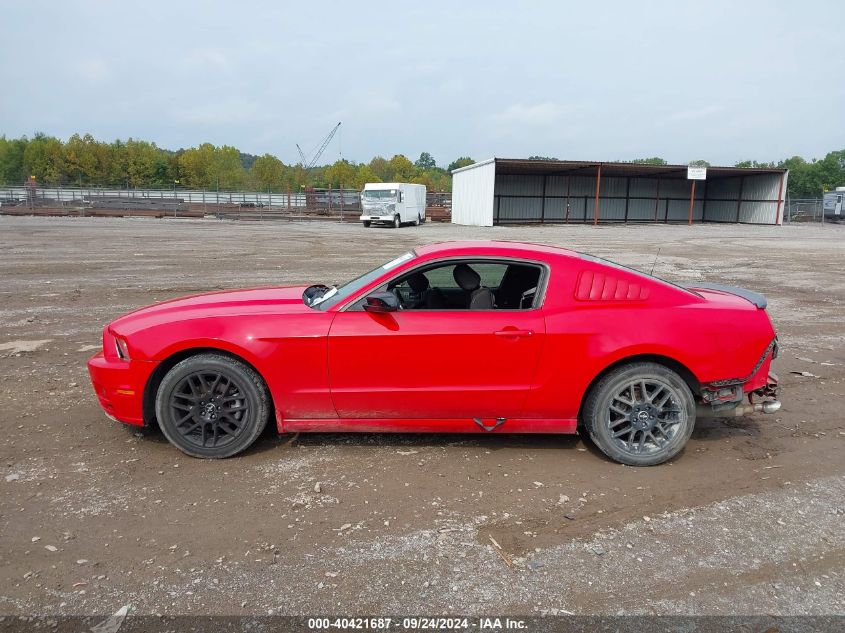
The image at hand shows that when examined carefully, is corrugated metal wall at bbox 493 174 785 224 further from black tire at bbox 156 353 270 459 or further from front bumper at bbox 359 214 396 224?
black tire at bbox 156 353 270 459

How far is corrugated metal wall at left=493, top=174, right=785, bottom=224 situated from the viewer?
157 feet

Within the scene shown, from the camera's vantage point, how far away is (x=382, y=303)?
149 inches

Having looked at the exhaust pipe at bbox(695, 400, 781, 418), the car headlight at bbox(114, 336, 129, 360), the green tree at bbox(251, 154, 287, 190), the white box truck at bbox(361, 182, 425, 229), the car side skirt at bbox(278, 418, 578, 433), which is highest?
the green tree at bbox(251, 154, 287, 190)

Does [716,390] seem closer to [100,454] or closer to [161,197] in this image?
[100,454]

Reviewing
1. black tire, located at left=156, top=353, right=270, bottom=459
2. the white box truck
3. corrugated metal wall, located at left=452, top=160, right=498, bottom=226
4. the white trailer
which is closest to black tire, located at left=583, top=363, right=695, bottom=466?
black tire, located at left=156, top=353, right=270, bottom=459

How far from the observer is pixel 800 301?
34.1 feet

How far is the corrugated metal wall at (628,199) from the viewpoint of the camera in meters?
47.8

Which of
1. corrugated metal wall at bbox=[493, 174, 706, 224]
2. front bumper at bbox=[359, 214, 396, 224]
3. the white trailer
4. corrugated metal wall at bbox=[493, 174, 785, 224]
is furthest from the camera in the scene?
corrugated metal wall at bbox=[493, 174, 706, 224]

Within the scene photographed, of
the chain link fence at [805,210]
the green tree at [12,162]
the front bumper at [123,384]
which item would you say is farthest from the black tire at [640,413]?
the green tree at [12,162]

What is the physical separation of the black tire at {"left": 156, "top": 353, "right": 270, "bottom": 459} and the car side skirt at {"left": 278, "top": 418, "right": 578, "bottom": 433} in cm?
24

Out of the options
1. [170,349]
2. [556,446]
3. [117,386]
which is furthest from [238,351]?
[556,446]

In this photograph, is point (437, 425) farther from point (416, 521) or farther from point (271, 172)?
point (271, 172)

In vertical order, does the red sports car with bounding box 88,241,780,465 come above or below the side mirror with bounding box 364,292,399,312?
below

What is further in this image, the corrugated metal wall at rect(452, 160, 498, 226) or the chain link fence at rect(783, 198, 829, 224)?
the chain link fence at rect(783, 198, 829, 224)
